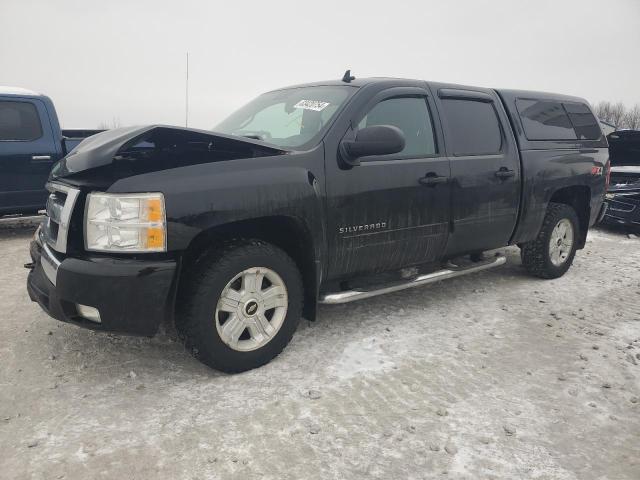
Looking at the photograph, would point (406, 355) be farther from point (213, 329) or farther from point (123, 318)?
point (123, 318)

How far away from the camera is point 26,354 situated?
10.8 feet

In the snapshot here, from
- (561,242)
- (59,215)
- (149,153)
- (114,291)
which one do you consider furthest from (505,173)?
(59,215)

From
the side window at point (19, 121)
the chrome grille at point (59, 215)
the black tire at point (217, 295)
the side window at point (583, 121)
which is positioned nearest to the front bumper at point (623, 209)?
the side window at point (583, 121)

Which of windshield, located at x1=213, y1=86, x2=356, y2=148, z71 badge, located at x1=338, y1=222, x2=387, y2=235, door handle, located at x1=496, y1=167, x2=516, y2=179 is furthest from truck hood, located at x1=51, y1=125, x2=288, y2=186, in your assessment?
door handle, located at x1=496, y1=167, x2=516, y2=179

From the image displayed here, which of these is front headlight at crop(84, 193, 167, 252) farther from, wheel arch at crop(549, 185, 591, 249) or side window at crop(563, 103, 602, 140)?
side window at crop(563, 103, 602, 140)

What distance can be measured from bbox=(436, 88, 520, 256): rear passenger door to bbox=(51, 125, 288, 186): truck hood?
72.0 inches

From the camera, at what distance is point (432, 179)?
3.84 meters

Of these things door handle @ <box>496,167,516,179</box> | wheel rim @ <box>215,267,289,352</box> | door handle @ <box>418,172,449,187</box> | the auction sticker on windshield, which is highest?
the auction sticker on windshield

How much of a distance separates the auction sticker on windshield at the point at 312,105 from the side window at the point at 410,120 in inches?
12.3

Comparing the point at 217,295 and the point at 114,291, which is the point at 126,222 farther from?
the point at 217,295

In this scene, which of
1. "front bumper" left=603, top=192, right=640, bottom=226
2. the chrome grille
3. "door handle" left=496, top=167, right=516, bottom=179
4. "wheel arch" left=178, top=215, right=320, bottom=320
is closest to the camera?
the chrome grille

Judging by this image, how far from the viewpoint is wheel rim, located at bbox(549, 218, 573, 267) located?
17.4 ft

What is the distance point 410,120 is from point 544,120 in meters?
2.01

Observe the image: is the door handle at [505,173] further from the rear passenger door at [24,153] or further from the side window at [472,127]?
the rear passenger door at [24,153]
